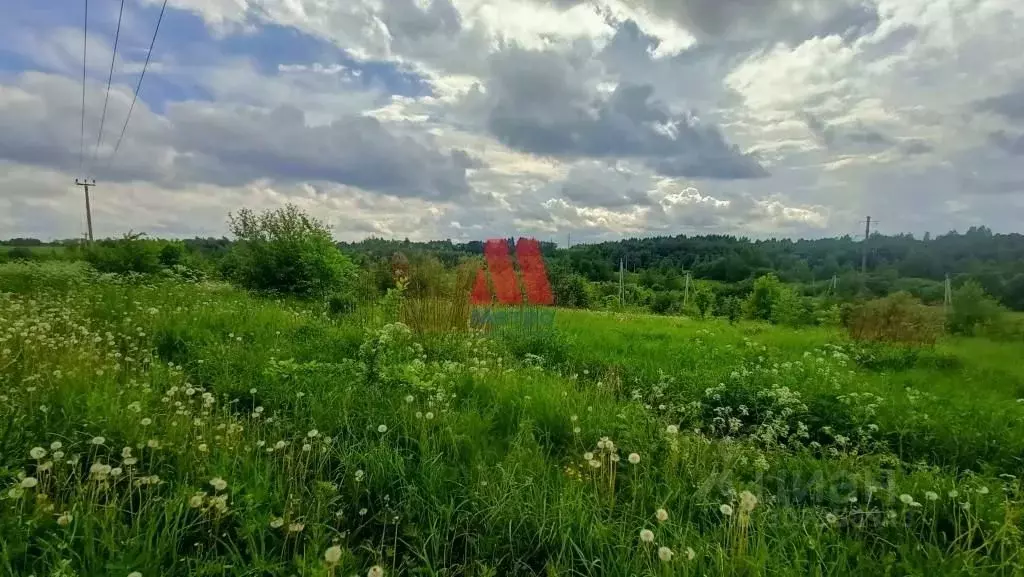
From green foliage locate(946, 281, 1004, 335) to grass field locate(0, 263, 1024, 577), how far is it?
7.23 meters

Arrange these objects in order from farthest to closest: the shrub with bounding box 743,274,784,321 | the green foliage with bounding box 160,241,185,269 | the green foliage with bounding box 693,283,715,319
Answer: the green foliage with bounding box 693,283,715,319 < the shrub with bounding box 743,274,784,321 < the green foliage with bounding box 160,241,185,269

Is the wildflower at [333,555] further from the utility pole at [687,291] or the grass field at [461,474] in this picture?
the utility pole at [687,291]

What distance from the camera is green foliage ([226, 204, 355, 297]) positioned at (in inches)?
578

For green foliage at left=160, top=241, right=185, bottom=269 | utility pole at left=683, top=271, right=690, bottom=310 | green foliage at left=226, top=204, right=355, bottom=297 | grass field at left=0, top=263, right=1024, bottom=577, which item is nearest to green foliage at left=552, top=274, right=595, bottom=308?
utility pole at left=683, top=271, right=690, bottom=310

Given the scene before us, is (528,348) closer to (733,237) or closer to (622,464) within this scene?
(622,464)

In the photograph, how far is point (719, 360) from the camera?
7551 mm

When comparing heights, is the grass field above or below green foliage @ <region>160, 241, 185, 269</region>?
below

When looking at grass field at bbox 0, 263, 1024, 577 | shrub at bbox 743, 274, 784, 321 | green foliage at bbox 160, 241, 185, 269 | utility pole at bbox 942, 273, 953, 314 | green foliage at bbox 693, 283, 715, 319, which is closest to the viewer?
grass field at bbox 0, 263, 1024, 577

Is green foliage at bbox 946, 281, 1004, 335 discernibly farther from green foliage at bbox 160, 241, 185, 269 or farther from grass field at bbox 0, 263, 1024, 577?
green foliage at bbox 160, 241, 185, 269

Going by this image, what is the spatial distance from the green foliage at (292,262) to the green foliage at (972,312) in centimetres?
1547

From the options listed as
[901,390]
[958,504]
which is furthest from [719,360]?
[958,504]

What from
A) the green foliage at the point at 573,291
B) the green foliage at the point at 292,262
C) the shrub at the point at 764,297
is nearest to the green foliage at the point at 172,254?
the green foliage at the point at 292,262

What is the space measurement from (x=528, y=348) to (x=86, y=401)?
5.25 metres

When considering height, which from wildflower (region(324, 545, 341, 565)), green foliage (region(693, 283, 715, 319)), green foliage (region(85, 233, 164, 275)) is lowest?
green foliage (region(693, 283, 715, 319))
